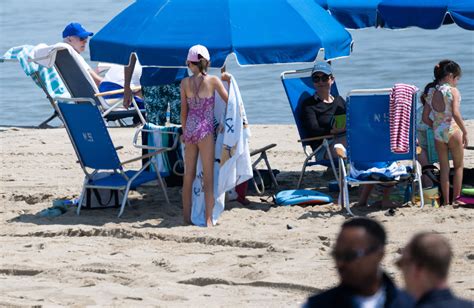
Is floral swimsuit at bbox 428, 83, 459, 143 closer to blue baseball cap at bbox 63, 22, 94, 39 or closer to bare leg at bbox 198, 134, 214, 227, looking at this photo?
bare leg at bbox 198, 134, 214, 227

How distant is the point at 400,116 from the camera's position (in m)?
7.99

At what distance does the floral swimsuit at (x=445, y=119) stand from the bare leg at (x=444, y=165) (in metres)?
0.05

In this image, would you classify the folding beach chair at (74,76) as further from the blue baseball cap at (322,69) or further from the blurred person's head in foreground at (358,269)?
the blurred person's head in foreground at (358,269)

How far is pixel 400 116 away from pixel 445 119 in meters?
0.41

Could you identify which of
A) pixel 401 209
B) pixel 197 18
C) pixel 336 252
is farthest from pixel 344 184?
pixel 336 252

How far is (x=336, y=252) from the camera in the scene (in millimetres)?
3025

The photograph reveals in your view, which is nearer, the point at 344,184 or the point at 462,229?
the point at 462,229

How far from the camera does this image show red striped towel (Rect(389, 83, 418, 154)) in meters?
8.00

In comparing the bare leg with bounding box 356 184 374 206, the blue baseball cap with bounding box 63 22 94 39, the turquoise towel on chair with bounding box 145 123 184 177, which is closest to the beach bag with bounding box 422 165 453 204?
the bare leg with bounding box 356 184 374 206

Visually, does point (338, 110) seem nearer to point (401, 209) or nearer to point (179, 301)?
point (401, 209)

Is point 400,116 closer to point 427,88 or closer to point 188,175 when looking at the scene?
point 427,88

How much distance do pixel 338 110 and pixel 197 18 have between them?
4.67ft

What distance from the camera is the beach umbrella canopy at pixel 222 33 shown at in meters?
8.22

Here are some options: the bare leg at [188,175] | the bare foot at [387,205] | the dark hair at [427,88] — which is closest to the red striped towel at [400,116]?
the dark hair at [427,88]
